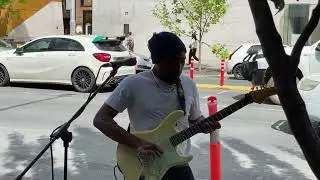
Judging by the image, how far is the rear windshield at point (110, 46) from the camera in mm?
15633

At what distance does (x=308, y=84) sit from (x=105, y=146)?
11.5 feet

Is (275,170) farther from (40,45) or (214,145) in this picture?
(40,45)

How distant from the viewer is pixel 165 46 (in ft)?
11.1

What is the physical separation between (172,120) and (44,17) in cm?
3817

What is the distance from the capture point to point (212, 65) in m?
30.8

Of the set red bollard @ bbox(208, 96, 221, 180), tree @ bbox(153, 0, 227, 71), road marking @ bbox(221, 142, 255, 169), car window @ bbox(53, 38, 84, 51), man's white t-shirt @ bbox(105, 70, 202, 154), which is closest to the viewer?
man's white t-shirt @ bbox(105, 70, 202, 154)

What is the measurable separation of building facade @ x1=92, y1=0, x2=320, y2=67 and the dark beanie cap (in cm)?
2590

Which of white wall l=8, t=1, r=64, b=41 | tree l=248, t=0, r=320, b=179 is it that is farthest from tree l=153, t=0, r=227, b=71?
tree l=248, t=0, r=320, b=179

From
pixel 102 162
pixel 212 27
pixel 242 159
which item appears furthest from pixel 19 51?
pixel 212 27

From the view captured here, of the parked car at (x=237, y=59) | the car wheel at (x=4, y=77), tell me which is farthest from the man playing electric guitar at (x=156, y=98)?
the parked car at (x=237, y=59)

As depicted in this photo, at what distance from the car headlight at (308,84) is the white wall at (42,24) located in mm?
30154

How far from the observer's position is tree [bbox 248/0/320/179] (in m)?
1.90

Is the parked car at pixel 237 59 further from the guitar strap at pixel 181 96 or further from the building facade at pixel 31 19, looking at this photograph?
the guitar strap at pixel 181 96

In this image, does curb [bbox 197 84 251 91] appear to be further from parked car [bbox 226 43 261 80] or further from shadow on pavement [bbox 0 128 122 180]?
shadow on pavement [bbox 0 128 122 180]
